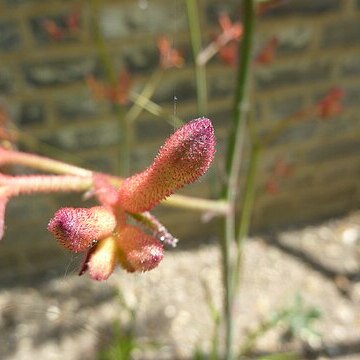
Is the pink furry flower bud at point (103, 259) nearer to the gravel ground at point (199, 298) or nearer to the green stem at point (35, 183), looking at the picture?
the green stem at point (35, 183)

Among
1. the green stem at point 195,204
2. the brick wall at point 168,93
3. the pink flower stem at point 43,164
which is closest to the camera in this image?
the pink flower stem at point 43,164

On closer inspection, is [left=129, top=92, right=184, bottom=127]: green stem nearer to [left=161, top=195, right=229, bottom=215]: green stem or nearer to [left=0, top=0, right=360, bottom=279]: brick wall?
[left=161, top=195, right=229, bottom=215]: green stem

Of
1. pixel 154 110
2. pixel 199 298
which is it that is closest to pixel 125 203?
pixel 154 110

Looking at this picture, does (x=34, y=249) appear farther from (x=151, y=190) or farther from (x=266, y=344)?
(x=151, y=190)

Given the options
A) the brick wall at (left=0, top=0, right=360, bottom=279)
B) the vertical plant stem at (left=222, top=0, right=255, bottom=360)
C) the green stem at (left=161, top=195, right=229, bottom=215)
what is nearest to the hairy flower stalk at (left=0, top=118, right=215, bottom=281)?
the green stem at (left=161, top=195, right=229, bottom=215)

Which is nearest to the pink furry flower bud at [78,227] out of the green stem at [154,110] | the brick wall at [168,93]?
the green stem at [154,110]

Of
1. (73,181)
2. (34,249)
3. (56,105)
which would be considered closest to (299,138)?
(56,105)

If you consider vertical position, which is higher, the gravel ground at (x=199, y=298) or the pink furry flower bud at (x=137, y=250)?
the gravel ground at (x=199, y=298)
